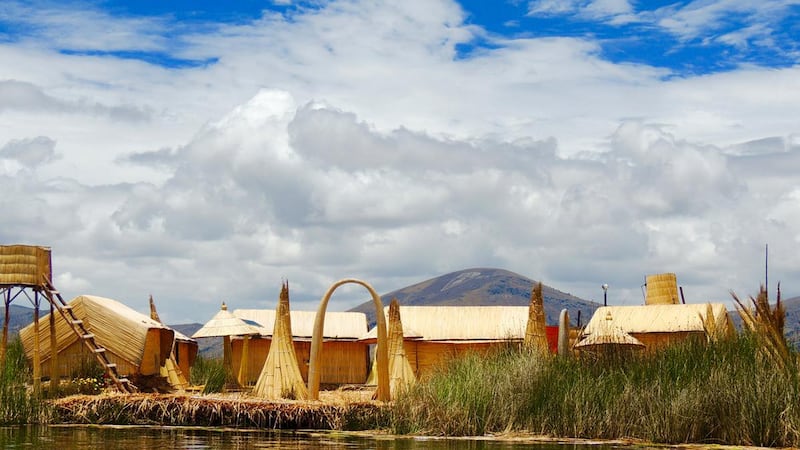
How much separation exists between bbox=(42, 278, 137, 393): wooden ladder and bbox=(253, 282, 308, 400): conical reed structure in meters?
3.52

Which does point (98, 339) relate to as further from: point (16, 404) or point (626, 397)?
point (626, 397)

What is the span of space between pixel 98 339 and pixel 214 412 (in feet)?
22.4

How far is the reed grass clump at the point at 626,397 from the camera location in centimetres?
1627

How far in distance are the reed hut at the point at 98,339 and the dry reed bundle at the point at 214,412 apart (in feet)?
14.2

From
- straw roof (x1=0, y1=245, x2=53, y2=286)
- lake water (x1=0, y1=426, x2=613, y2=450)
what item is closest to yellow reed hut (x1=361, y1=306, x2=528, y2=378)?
straw roof (x1=0, y1=245, x2=53, y2=286)

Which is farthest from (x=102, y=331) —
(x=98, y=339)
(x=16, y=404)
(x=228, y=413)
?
(x=228, y=413)

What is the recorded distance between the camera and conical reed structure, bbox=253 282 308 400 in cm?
2155

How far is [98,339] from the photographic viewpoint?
26656mm

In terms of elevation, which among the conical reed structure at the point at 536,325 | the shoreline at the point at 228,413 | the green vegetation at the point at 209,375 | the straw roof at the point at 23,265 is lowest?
the shoreline at the point at 228,413

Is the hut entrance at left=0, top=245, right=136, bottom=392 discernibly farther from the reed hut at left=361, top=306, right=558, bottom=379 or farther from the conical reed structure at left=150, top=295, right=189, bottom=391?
the reed hut at left=361, top=306, right=558, bottom=379

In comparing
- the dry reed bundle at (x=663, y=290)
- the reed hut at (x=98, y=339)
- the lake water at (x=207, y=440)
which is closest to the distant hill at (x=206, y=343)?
the dry reed bundle at (x=663, y=290)

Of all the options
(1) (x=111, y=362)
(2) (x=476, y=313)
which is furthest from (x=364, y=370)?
(1) (x=111, y=362)

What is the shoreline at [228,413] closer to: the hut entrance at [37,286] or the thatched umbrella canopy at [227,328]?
Answer: the hut entrance at [37,286]

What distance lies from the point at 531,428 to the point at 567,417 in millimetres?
640
